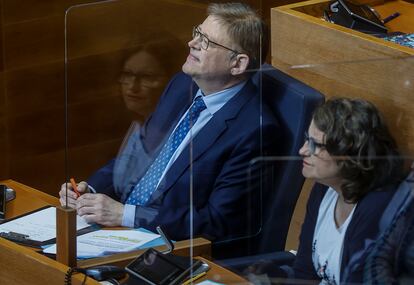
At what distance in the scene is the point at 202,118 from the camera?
2895 millimetres

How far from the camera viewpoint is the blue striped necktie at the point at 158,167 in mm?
2988

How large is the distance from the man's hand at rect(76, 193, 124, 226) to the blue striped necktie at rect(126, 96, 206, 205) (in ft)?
0.21

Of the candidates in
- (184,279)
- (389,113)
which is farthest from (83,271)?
(389,113)

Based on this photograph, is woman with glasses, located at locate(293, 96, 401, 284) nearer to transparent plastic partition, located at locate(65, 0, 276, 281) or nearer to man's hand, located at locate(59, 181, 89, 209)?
transparent plastic partition, located at locate(65, 0, 276, 281)

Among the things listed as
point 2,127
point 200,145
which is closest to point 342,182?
point 200,145

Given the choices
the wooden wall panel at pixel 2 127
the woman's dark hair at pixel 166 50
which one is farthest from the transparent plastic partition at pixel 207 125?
the wooden wall panel at pixel 2 127

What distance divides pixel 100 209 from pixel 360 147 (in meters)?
1.07

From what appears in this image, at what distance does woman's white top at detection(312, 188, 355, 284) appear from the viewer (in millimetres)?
2195

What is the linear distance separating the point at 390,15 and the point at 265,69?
1063 millimetres

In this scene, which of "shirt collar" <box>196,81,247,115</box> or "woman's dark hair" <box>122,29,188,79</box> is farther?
"woman's dark hair" <box>122,29,188,79</box>

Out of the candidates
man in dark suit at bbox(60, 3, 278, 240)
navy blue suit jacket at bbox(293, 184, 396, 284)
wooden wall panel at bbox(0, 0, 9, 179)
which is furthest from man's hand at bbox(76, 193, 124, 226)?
wooden wall panel at bbox(0, 0, 9, 179)

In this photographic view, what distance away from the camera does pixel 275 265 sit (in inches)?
90.0

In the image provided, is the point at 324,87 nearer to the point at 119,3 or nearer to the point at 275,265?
the point at 275,265

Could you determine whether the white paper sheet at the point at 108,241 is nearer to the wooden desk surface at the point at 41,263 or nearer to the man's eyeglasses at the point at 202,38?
the wooden desk surface at the point at 41,263
